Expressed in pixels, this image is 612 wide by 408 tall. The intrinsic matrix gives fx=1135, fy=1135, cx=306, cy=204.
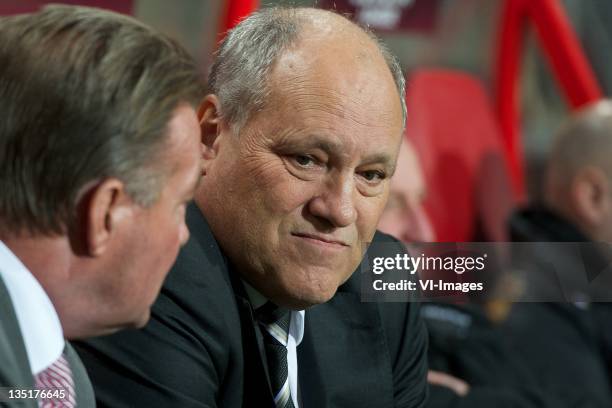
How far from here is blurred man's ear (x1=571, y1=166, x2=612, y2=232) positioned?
370cm

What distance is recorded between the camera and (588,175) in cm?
374

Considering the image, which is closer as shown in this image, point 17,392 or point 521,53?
point 17,392

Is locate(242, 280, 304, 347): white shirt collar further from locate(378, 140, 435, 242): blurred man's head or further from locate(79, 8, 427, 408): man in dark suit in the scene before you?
locate(378, 140, 435, 242): blurred man's head

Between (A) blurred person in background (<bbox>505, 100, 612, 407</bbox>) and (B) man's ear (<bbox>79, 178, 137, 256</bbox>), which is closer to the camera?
(B) man's ear (<bbox>79, 178, 137, 256</bbox>)

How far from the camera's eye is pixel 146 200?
1313mm

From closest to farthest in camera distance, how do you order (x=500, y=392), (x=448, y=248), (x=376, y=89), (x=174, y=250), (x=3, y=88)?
(x=3, y=88) → (x=174, y=250) → (x=376, y=89) → (x=448, y=248) → (x=500, y=392)

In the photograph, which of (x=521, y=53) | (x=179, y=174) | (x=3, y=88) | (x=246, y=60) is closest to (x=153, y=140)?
(x=179, y=174)

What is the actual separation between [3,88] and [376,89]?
0.69m

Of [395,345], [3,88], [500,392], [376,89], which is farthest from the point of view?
[500,392]

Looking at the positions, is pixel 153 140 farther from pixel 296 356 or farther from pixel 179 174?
pixel 296 356

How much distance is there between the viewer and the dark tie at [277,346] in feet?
5.95

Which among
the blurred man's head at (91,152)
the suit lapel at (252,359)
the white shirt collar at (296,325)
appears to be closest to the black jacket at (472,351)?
the white shirt collar at (296,325)

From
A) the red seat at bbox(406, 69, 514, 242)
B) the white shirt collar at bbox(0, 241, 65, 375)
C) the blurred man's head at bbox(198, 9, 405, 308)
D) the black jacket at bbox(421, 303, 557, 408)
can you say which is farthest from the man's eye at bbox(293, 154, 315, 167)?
the red seat at bbox(406, 69, 514, 242)

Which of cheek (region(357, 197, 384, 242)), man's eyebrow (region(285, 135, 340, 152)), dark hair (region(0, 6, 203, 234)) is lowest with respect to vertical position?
cheek (region(357, 197, 384, 242))
